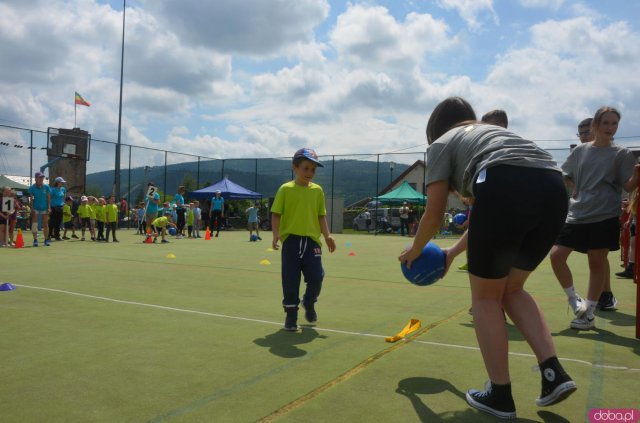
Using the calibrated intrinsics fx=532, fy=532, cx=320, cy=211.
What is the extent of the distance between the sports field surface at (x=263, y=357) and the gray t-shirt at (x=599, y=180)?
1.11 metres

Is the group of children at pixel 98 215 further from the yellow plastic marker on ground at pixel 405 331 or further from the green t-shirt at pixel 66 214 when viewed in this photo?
the yellow plastic marker on ground at pixel 405 331

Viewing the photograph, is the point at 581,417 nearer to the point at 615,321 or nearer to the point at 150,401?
the point at 150,401

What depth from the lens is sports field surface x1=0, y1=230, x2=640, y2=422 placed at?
2.93 metres

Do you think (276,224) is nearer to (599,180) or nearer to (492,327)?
(492,327)

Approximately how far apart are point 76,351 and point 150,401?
53.7 inches

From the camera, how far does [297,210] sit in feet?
17.1

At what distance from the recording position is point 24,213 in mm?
24797

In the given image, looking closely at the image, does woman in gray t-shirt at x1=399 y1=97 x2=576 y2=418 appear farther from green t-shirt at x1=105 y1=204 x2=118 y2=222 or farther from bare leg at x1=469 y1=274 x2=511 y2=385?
green t-shirt at x1=105 y1=204 x2=118 y2=222

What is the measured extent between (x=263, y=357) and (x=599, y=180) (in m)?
3.53

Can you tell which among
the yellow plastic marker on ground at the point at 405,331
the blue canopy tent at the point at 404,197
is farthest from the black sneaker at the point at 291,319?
the blue canopy tent at the point at 404,197

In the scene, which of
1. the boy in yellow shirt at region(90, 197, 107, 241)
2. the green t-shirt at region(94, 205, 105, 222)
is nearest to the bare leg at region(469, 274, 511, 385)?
the boy in yellow shirt at region(90, 197, 107, 241)

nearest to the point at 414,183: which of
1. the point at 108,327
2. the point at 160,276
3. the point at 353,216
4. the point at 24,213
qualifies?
the point at 353,216

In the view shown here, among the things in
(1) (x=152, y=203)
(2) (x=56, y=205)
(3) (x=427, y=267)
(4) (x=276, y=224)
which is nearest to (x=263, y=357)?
(3) (x=427, y=267)

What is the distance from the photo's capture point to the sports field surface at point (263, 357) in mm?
2934
